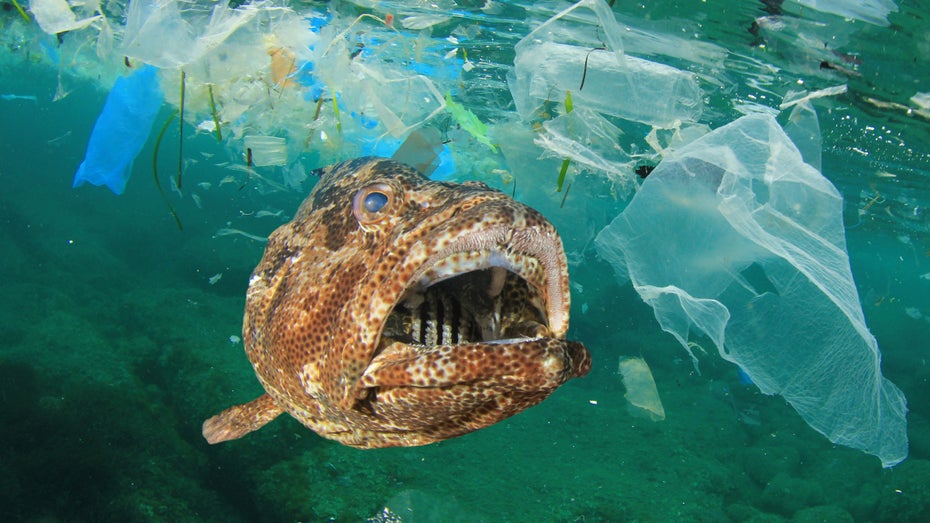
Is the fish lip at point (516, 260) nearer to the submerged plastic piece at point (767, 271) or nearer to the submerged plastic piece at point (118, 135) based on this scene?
the submerged plastic piece at point (767, 271)

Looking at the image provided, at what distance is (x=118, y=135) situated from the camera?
7371mm

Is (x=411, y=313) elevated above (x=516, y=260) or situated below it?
below

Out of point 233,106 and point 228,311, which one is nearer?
point 233,106

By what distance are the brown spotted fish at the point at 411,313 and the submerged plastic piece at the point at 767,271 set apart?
249cm

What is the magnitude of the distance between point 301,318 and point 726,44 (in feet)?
32.0

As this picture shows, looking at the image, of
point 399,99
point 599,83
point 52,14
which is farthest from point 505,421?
point 52,14

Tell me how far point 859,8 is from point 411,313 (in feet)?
27.8

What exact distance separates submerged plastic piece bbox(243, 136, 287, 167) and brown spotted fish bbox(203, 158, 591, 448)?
181 inches

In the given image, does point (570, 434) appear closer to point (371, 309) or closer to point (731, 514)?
point (731, 514)

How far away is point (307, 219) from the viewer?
122 inches

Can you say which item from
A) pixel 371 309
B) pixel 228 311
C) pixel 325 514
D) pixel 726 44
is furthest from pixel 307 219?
pixel 228 311

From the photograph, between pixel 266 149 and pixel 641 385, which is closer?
pixel 266 149

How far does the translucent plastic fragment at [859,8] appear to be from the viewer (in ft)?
22.5

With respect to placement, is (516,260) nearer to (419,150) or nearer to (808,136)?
(419,150)
